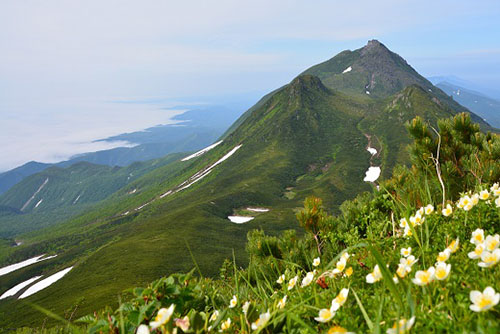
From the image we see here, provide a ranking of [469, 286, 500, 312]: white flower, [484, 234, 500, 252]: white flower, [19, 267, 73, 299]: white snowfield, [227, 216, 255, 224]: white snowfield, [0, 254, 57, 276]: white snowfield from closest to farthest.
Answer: [469, 286, 500, 312]: white flower
[484, 234, 500, 252]: white flower
[19, 267, 73, 299]: white snowfield
[227, 216, 255, 224]: white snowfield
[0, 254, 57, 276]: white snowfield

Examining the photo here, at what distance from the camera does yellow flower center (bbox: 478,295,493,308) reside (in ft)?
4.74

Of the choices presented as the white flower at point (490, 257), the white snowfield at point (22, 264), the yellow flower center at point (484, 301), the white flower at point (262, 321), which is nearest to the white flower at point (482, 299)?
the yellow flower center at point (484, 301)

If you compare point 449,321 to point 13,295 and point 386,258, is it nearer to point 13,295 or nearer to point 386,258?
point 386,258

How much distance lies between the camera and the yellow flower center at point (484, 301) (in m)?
1.45

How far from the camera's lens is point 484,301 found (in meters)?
1.48

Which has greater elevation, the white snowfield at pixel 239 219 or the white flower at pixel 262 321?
the white flower at pixel 262 321

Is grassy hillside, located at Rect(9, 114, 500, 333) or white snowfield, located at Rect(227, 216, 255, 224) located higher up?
grassy hillside, located at Rect(9, 114, 500, 333)

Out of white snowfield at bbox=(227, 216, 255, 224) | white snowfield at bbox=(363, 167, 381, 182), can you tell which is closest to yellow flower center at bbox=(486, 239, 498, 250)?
white snowfield at bbox=(227, 216, 255, 224)

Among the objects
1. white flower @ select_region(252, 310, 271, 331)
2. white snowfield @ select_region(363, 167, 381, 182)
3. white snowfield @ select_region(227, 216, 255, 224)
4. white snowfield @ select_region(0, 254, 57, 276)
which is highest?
white flower @ select_region(252, 310, 271, 331)

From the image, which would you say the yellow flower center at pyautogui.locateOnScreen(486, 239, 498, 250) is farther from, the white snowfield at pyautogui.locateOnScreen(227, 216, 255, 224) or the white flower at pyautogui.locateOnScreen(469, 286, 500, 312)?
the white snowfield at pyautogui.locateOnScreen(227, 216, 255, 224)

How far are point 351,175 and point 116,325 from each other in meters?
181

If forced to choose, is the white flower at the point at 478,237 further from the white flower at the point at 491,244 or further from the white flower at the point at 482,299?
the white flower at the point at 482,299

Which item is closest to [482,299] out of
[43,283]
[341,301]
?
[341,301]

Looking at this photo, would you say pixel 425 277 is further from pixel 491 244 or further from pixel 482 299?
pixel 491 244
